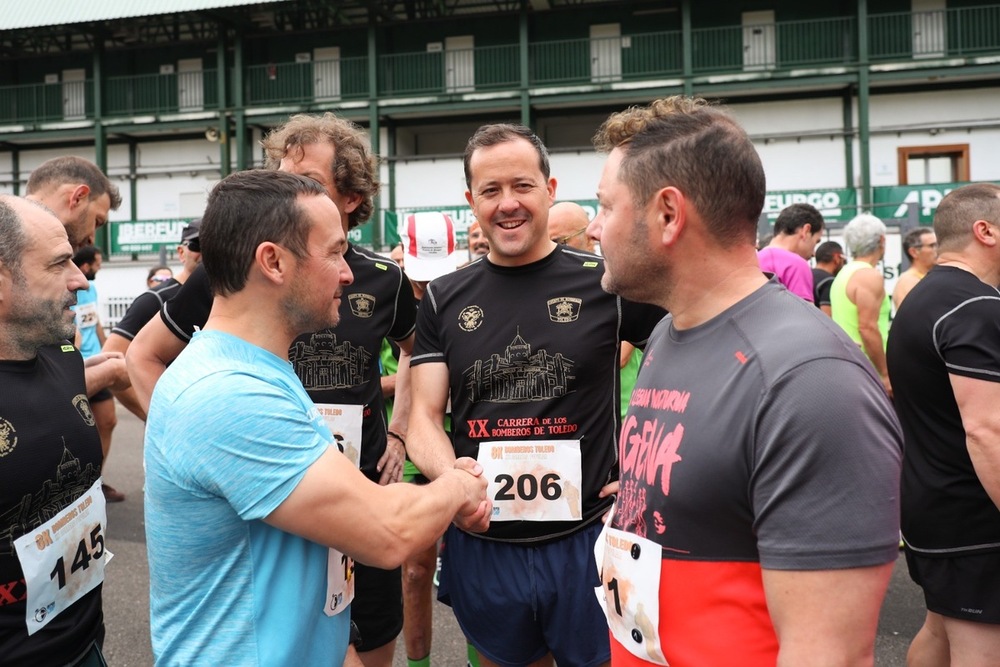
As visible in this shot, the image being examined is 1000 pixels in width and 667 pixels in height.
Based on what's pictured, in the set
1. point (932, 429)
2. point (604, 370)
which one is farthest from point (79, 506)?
point (932, 429)

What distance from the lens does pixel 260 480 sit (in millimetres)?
1709

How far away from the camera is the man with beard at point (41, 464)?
2322 mm

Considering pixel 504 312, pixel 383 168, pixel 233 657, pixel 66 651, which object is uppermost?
pixel 383 168

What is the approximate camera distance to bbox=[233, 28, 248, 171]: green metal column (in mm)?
27547

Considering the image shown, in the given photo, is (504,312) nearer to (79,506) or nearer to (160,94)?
(79,506)

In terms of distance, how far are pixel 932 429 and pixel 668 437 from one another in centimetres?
193

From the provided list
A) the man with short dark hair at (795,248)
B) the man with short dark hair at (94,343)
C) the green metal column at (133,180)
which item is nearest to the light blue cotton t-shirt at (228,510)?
the man with short dark hair at (94,343)

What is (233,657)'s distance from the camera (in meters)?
1.82

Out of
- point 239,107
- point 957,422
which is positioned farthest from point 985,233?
point 239,107

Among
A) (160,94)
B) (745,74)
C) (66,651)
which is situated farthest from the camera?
(160,94)

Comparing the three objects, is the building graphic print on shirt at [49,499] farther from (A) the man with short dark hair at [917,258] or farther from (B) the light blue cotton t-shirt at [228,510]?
(A) the man with short dark hair at [917,258]

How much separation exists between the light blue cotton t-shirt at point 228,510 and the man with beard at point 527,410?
3.02 feet

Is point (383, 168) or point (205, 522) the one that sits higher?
point (383, 168)

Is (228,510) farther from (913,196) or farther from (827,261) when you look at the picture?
(913,196)
